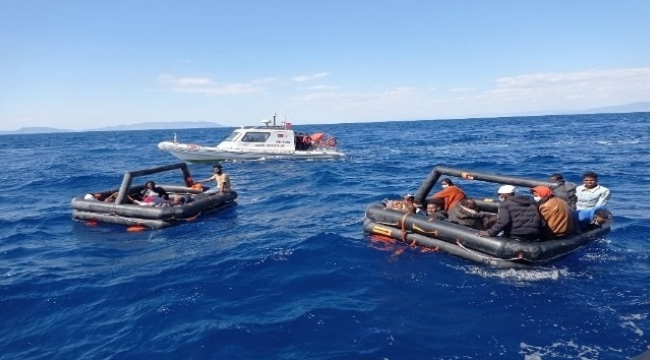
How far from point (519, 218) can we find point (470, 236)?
3.79 ft

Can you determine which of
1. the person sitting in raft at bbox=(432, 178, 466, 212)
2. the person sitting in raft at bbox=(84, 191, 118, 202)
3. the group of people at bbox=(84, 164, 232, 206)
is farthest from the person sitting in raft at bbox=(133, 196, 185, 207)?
the person sitting in raft at bbox=(432, 178, 466, 212)

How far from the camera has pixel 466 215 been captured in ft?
36.8

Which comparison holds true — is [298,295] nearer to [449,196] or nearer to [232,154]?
[449,196]

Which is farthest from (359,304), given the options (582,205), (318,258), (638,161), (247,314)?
(638,161)

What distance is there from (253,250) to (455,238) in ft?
16.5

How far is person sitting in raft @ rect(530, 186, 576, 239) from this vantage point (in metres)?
10.1

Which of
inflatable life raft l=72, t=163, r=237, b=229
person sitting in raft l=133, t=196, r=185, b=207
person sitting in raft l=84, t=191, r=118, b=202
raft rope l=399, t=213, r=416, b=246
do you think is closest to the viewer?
raft rope l=399, t=213, r=416, b=246

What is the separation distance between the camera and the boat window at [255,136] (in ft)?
104

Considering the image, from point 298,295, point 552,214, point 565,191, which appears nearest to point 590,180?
point 565,191

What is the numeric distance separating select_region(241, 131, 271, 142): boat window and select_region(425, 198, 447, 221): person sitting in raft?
67.1 ft

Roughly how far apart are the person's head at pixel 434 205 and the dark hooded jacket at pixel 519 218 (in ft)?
7.90

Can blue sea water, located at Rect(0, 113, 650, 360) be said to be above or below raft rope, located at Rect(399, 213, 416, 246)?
below

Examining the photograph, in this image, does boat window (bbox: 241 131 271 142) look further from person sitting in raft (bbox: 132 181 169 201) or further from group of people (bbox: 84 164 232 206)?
person sitting in raft (bbox: 132 181 169 201)

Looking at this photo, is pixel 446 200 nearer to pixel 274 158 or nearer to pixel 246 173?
pixel 246 173
